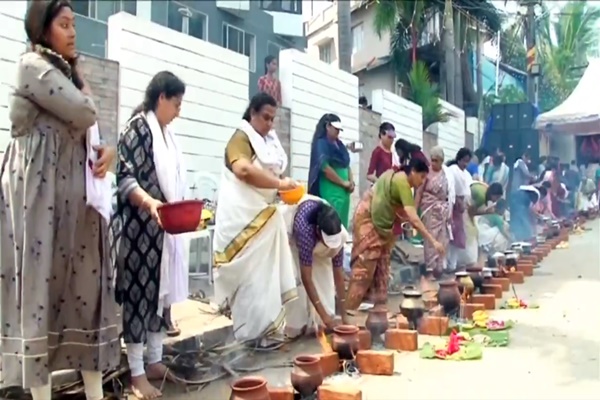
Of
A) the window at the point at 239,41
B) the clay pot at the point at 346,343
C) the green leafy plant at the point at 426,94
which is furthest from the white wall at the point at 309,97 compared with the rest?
the window at the point at 239,41

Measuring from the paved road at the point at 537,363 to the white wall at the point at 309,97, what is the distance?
3.16m

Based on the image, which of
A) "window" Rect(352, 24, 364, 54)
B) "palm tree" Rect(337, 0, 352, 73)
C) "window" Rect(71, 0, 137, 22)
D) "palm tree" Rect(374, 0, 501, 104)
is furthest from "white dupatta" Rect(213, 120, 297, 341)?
"window" Rect(71, 0, 137, 22)

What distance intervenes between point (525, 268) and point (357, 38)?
348 centimetres

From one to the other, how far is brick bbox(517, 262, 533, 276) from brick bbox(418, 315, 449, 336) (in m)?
1.64

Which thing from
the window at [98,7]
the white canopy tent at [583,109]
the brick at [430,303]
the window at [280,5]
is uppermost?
the window at [280,5]

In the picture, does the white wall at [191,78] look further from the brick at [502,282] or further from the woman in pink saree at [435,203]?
the brick at [502,282]

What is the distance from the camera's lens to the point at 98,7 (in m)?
15.0

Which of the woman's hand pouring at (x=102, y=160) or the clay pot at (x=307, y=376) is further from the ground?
the woman's hand pouring at (x=102, y=160)

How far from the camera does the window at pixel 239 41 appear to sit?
1823cm

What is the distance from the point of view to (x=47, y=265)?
2.13m

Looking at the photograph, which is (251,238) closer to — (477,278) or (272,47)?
(477,278)

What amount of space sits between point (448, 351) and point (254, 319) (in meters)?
1.07

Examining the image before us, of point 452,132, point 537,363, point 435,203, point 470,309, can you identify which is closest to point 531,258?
point 435,203

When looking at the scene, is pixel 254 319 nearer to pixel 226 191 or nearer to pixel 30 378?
pixel 226 191
